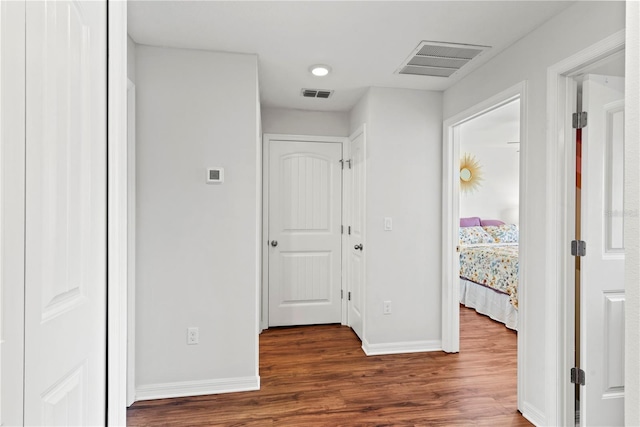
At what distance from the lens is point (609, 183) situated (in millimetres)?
1926

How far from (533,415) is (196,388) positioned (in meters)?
2.10

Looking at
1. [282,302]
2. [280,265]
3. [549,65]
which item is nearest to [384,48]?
[549,65]

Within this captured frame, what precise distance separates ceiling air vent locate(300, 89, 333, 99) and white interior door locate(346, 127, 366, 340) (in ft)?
1.46

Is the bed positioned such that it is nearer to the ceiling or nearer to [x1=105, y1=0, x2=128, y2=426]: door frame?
the ceiling

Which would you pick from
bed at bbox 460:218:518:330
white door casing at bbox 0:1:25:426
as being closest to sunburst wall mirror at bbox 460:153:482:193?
bed at bbox 460:218:518:330

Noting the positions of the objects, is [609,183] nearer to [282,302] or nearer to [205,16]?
[205,16]

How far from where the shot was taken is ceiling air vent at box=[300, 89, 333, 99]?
326cm

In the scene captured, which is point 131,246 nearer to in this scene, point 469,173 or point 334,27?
point 334,27

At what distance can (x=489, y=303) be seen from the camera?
4250 mm

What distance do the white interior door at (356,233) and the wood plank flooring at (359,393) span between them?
0.39 metres

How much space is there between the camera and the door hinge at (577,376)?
1982 millimetres

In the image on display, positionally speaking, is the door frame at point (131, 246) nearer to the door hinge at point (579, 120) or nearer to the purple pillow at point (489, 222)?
the door hinge at point (579, 120)

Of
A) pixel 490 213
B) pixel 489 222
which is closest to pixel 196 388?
pixel 489 222

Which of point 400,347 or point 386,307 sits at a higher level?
point 386,307
